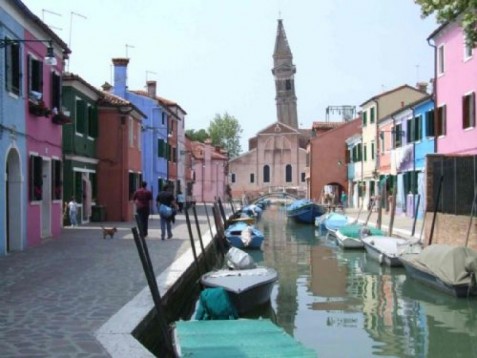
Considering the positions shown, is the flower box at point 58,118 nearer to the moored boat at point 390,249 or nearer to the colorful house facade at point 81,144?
the colorful house facade at point 81,144

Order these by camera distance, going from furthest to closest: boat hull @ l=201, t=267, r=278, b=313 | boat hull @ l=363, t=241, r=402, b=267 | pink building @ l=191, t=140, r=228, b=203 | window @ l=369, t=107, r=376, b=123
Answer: pink building @ l=191, t=140, r=228, b=203
window @ l=369, t=107, r=376, b=123
boat hull @ l=363, t=241, r=402, b=267
boat hull @ l=201, t=267, r=278, b=313

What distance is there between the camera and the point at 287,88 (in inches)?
4134

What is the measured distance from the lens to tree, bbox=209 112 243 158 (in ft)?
344

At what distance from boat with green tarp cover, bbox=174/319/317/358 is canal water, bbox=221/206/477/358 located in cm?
217

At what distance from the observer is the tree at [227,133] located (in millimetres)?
104750

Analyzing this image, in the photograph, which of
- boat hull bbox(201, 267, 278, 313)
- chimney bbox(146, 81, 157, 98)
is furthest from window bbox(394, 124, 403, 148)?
boat hull bbox(201, 267, 278, 313)

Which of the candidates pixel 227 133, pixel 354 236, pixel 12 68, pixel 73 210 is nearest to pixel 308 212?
pixel 354 236

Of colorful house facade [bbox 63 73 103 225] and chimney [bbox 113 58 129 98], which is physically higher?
chimney [bbox 113 58 129 98]

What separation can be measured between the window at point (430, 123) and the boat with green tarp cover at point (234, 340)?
23071mm

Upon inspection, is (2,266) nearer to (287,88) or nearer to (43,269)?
(43,269)

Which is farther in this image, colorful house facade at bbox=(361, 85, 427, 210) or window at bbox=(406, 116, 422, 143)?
colorful house facade at bbox=(361, 85, 427, 210)

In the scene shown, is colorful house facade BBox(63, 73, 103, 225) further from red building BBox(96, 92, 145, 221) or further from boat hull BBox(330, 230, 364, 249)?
boat hull BBox(330, 230, 364, 249)

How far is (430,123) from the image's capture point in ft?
97.8

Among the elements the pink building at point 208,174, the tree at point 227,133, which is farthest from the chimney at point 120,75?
the tree at point 227,133
